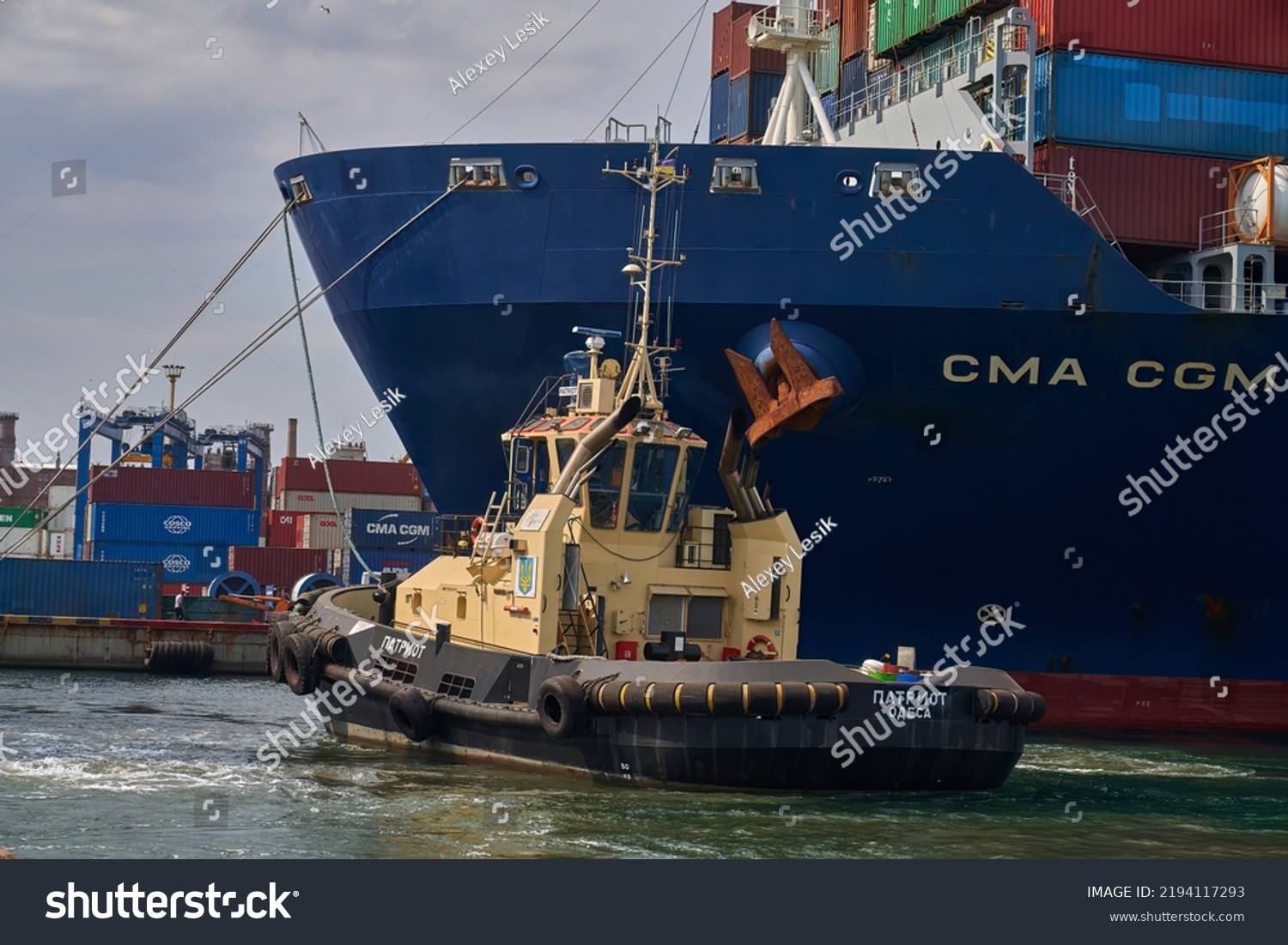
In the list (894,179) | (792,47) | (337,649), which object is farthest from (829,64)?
(337,649)

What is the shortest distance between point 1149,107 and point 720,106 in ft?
31.5

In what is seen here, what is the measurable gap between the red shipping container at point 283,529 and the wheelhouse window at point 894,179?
37713 millimetres

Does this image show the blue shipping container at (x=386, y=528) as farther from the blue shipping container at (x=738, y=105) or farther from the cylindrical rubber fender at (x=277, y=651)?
the cylindrical rubber fender at (x=277, y=651)

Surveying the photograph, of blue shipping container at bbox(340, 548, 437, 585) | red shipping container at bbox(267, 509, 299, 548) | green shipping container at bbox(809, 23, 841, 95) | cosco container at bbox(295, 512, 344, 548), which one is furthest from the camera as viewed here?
red shipping container at bbox(267, 509, 299, 548)

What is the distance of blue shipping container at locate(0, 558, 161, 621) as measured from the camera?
35938mm

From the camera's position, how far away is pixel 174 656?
108 feet

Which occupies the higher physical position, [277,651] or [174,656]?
[277,651]

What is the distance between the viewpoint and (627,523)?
16938 millimetres

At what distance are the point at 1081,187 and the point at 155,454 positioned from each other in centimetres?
3801

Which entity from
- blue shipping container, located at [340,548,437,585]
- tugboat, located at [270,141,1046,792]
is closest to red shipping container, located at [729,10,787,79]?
tugboat, located at [270,141,1046,792]

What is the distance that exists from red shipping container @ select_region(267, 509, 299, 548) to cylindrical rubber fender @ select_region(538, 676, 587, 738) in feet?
134

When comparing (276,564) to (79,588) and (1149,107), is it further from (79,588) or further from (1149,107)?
(1149,107)
